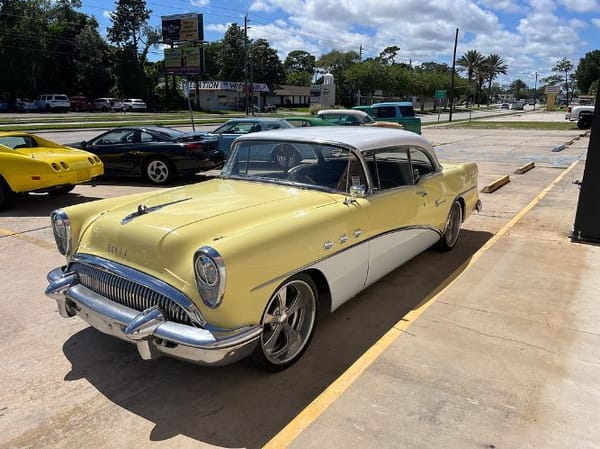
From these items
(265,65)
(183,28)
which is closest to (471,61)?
(265,65)

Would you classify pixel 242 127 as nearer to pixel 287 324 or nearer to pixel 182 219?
pixel 182 219

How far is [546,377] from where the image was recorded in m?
3.17

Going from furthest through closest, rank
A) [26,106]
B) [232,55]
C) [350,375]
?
[232,55]
[26,106]
[350,375]

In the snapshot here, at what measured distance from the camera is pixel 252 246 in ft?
9.44

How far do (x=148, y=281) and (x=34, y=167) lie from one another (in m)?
5.94

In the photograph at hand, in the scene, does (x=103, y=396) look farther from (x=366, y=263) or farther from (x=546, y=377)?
(x=546, y=377)

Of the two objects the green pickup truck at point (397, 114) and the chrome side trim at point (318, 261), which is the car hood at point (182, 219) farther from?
the green pickup truck at point (397, 114)

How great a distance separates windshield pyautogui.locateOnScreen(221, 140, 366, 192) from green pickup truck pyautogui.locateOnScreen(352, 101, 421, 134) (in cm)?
1708

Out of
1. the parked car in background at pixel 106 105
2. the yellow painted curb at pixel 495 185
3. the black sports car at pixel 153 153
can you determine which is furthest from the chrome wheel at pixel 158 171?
the parked car in background at pixel 106 105

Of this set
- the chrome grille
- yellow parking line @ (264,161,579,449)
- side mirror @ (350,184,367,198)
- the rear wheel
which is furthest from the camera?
the rear wheel

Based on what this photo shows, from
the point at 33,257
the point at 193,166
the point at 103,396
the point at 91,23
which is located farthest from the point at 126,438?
the point at 91,23

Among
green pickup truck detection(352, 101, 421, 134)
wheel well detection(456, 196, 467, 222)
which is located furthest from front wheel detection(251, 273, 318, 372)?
green pickup truck detection(352, 101, 421, 134)

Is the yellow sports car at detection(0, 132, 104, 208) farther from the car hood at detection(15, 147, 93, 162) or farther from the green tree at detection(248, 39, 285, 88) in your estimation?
the green tree at detection(248, 39, 285, 88)

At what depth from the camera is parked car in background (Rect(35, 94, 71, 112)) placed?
5253 cm
